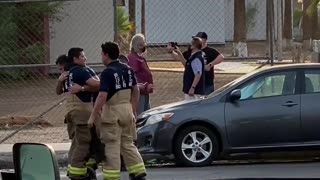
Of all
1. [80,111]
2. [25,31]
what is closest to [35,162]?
[80,111]

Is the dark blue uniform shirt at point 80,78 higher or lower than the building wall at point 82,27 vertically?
lower

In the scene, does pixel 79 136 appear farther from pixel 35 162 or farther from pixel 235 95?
pixel 35 162

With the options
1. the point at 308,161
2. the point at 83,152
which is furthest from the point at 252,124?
the point at 83,152

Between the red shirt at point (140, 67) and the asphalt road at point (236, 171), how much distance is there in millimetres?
1551

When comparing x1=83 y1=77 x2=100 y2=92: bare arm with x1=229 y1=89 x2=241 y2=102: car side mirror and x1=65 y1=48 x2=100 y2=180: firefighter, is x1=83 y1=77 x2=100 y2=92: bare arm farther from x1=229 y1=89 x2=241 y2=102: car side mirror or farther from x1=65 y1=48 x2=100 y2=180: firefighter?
x1=229 y1=89 x2=241 y2=102: car side mirror

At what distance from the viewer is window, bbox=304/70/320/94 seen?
38.8 ft

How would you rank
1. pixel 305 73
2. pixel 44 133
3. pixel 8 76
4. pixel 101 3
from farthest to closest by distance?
1. pixel 101 3
2. pixel 8 76
3. pixel 44 133
4. pixel 305 73

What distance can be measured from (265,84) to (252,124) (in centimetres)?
61

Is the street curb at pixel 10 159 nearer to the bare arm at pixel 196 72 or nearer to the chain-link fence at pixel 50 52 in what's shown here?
the bare arm at pixel 196 72

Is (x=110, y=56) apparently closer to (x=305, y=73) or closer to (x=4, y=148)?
(x=305, y=73)

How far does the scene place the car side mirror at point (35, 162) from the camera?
4520 millimetres

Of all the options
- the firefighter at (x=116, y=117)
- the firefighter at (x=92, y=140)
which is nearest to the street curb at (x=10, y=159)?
the firefighter at (x=92, y=140)

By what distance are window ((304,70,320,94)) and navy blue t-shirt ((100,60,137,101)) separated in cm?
288

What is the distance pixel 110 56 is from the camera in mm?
10211
